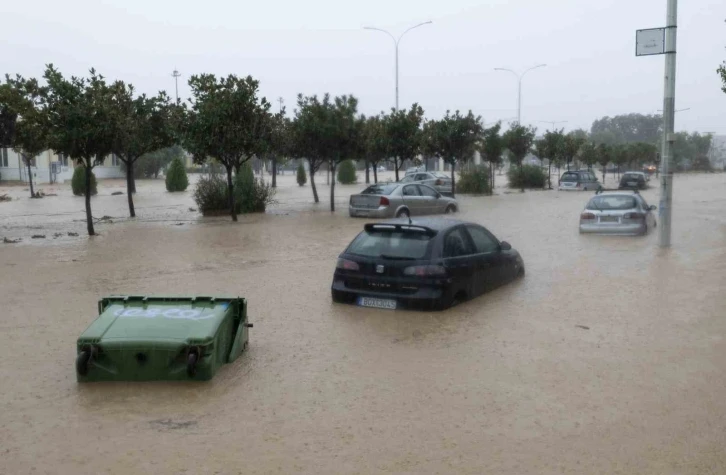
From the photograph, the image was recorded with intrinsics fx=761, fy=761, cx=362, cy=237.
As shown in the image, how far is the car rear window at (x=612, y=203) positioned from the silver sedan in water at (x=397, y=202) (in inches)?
291

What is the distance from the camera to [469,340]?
8500 millimetres

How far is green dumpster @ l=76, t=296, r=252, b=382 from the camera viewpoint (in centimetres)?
666

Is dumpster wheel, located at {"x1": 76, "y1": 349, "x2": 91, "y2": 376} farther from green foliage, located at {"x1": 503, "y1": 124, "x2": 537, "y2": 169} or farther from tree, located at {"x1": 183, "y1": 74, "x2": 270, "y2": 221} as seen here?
green foliage, located at {"x1": 503, "y1": 124, "x2": 537, "y2": 169}

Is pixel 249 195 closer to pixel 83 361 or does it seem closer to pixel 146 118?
pixel 146 118

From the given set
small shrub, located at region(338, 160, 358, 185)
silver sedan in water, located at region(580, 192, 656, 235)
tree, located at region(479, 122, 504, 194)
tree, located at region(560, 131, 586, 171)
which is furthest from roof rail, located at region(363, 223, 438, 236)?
small shrub, located at region(338, 160, 358, 185)

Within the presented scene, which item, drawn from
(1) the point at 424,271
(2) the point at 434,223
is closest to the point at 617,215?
(2) the point at 434,223

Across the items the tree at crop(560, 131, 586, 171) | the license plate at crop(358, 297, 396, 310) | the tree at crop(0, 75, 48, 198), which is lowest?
the license plate at crop(358, 297, 396, 310)

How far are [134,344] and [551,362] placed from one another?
400 cm

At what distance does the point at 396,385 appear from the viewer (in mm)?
6828

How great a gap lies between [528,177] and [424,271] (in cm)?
4198

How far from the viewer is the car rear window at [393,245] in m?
9.71

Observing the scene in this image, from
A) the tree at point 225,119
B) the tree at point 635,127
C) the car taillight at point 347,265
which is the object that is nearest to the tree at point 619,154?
the tree at point 225,119

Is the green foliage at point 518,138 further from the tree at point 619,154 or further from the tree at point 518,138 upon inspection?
the tree at point 619,154

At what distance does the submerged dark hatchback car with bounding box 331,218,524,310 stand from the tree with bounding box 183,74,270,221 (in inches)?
564
